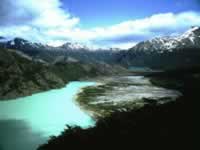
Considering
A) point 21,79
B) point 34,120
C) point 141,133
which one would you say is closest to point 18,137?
point 34,120

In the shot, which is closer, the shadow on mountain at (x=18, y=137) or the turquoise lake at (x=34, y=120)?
the shadow on mountain at (x=18, y=137)

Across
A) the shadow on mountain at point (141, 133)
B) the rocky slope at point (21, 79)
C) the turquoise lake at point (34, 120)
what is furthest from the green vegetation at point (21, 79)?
the shadow on mountain at point (141, 133)

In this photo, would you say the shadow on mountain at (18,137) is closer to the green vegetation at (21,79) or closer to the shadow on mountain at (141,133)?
the shadow on mountain at (141,133)

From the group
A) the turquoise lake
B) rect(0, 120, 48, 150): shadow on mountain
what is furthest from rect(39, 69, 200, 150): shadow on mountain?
the turquoise lake

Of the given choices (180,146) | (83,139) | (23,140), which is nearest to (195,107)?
(180,146)

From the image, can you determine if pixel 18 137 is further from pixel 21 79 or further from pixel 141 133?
pixel 21 79

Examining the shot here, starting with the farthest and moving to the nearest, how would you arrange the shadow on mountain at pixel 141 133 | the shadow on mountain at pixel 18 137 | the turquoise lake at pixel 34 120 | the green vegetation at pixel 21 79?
1. the green vegetation at pixel 21 79
2. the turquoise lake at pixel 34 120
3. the shadow on mountain at pixel 18 137
4. the shadow on mountain at pixel 141 133

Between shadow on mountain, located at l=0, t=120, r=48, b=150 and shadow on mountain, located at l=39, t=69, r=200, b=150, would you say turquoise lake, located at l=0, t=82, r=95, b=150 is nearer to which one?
shadow on mountain, located at l=0, t=120, r=48, b=150
